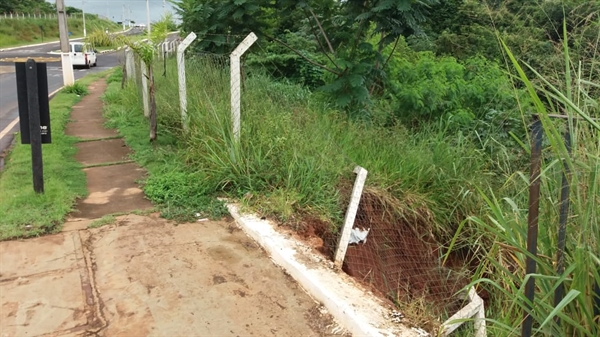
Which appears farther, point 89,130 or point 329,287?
point 89,130

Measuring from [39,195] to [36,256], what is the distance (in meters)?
1.28

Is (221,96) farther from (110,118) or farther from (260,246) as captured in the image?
(110,118)

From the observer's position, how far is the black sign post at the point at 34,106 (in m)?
4.78

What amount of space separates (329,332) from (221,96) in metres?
4.21

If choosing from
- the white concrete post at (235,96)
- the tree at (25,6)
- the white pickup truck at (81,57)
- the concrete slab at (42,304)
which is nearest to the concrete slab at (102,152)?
the white concrete post at (235,96)

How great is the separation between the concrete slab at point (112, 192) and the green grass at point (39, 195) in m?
0.12

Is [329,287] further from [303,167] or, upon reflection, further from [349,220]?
[303,167]

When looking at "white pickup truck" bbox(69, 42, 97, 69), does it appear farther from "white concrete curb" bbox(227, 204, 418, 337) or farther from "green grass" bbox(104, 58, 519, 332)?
"white concrete curb" bbox(227, 204, 418, 337)

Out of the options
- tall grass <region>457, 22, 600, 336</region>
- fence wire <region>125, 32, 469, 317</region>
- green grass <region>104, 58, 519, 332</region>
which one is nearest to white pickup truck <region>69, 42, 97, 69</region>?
green grass <region>104, 58, 519, 332</region>

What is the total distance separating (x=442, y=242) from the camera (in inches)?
214

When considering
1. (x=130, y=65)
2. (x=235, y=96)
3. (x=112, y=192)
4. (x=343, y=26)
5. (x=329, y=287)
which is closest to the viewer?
(x=329, y=287)

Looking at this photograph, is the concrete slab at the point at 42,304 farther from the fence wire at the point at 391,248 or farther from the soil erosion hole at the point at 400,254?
the soil erosion hole at the point at 400,254

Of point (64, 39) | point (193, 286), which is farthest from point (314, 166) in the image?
point (64, 39)

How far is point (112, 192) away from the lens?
5.65m
